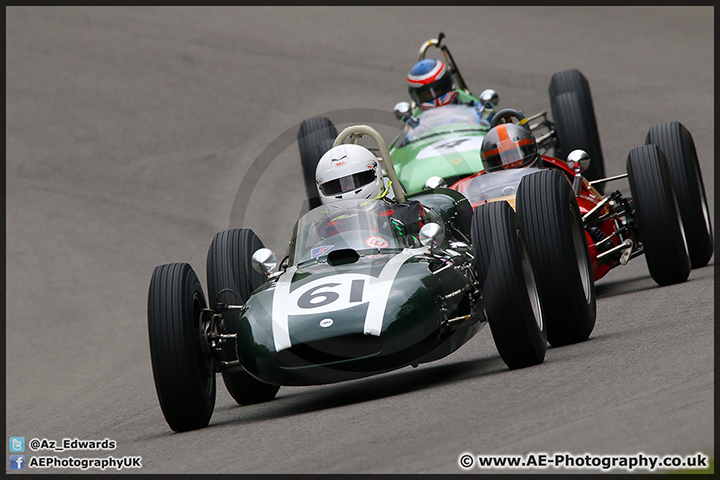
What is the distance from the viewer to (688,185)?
10477 millimetres

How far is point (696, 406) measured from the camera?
5.54m

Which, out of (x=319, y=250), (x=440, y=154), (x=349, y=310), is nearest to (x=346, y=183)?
(x=319, y=250)

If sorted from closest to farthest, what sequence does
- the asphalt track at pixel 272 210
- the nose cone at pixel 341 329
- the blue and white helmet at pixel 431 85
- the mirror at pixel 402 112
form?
1. the asphalt track at pixel 272 210
2. the nose cone at pixel 341 329
3. the mirror at pixel 402 112
4. the blue and white helmet at pixel 431 85

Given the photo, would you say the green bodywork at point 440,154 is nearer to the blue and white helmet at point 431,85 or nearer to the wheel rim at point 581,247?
the blue and white helmet at point 431,85

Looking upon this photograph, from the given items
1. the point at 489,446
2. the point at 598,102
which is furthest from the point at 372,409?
the point at 598,102

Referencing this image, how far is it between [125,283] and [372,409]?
814 centimetres

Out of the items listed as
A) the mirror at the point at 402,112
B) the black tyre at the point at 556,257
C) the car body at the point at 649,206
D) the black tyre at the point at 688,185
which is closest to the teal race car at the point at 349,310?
the black tyre at the point at 556,257

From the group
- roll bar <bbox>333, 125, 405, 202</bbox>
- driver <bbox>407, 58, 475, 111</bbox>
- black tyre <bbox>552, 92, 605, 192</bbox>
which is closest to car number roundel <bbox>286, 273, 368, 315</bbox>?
roll bar <bbox>333, 125, 405, 202</bbox>

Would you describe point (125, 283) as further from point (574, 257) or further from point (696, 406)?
point (696, 406)

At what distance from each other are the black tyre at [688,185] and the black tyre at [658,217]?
1.34 feet

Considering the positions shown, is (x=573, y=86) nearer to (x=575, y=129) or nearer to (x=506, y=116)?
(x=575, y=129)

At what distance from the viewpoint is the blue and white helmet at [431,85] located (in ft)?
50.0

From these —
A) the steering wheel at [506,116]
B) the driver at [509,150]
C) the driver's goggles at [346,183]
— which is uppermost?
the steering wheel at [506,116]

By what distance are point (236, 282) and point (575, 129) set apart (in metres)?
6.37
